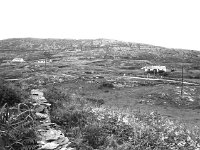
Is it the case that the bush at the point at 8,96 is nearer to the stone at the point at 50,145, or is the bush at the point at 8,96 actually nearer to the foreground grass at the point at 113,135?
the foreground grass at the point at 113,135

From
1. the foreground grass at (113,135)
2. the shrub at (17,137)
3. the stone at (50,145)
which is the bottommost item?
the foreground grass at (113,135)

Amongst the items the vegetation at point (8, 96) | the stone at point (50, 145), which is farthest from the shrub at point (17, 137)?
the vegetation at point (8, 96)

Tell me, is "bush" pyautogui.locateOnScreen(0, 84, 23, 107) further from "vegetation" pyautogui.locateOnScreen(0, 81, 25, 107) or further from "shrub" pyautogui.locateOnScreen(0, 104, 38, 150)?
"shrub" pyautogui.locateOnScreen(0, 104, 38, 150)

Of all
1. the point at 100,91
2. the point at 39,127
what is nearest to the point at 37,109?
the point at 39,127

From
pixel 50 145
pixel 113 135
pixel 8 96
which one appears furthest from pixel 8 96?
pixel 113 135

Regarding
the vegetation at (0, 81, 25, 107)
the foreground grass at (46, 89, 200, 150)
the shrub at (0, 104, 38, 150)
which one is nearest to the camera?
the shrub at (0, 104, 38, 150)

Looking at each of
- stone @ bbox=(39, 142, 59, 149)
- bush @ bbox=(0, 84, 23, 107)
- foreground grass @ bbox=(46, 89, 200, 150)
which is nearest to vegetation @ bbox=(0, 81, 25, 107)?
bush @ bbox=(0, 84, 23, 107)

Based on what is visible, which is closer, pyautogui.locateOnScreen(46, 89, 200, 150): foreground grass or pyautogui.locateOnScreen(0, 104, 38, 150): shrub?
pyautogui.locateOnScreen(0, 104, 38, 150): shrub

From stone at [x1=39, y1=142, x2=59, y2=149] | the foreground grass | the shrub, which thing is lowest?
the foreground grass

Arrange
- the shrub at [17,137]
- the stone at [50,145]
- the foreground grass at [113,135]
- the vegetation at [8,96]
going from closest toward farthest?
the shrub at [17,137]
the stone at [50,145]
the foreground grass at [113,135]
the vegetation at [8,96]

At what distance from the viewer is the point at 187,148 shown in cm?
948

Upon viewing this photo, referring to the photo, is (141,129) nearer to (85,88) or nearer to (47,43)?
(85,88)

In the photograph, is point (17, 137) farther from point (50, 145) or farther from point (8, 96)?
point (8, 96)

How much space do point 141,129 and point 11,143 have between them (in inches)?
232
